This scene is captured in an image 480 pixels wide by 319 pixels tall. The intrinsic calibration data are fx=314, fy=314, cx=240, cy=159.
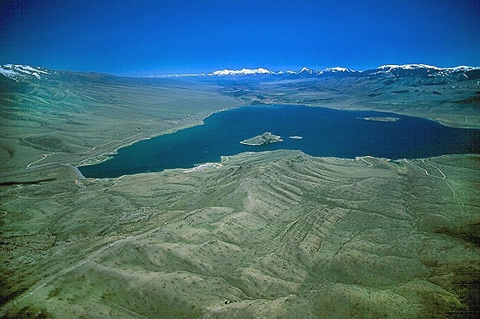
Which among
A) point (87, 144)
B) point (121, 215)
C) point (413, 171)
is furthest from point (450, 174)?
point (87, 144)

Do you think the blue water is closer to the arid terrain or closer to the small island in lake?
the small island in lake

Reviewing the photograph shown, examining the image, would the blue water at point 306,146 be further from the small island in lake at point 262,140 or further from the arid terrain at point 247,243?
the arid terrain at point 247,243

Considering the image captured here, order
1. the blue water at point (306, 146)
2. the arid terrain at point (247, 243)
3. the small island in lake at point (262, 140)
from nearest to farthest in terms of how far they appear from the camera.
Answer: the arid terrain at point (247, 243), the blue water at point (306, 146), the small island in lake at point (262, 140)

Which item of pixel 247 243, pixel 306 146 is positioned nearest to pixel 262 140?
pixel 306 146

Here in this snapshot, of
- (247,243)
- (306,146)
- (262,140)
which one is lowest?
(247,243)

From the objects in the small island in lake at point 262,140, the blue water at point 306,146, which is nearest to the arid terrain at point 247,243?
the blue water at point 306,146

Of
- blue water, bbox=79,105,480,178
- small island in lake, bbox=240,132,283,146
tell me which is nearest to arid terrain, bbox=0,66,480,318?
blue water, bbox=79,105,480,178

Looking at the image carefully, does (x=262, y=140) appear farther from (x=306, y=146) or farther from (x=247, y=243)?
(x=247, y=243)

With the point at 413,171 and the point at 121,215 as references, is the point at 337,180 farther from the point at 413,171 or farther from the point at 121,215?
the point at 121,215
